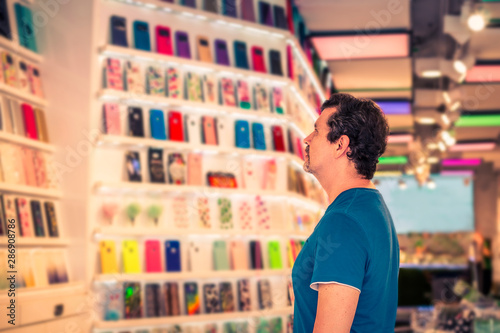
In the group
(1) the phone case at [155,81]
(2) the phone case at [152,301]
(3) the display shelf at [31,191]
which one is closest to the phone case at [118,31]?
(1) the phone case at [155,81]

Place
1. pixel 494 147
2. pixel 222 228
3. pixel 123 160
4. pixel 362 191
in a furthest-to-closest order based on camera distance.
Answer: pixel 494 147
pixel 222 228
pixel 123 160
pixel 362 191

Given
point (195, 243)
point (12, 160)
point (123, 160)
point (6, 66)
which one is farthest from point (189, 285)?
point (6, 66)

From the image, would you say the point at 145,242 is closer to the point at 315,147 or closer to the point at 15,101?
the point at 15,101

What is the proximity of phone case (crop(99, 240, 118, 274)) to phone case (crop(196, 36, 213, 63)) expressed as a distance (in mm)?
1552

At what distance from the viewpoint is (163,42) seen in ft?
13.8

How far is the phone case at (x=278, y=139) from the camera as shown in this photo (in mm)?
4551

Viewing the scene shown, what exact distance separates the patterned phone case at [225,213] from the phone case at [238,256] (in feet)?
0.47

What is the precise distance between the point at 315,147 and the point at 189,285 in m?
2.71

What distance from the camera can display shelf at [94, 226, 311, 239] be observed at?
3.84 m

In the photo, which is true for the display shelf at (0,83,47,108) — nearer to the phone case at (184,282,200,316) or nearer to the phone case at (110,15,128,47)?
the phone case at (110,15,128,47)

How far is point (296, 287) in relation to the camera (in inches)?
61.1

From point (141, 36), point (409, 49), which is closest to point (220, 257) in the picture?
point (141, 36)

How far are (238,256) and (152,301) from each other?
2.40ft

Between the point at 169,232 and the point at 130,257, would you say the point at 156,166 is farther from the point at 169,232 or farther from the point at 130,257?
the point at 130,257
